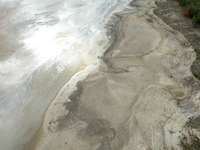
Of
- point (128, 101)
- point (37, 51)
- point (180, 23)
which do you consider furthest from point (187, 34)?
point (37, 51)

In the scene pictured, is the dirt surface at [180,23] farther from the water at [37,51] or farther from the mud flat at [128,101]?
the water at [37,51]

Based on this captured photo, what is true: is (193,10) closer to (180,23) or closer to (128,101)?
(180,23)

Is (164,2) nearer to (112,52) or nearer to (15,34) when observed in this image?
(112,52)

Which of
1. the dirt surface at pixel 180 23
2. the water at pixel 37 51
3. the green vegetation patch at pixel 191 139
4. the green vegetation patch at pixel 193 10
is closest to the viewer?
the green vegetation patch at pixel 191 139

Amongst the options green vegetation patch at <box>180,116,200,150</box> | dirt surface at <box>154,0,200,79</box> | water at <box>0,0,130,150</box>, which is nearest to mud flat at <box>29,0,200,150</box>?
green vegetation patch at <box>180,116,200,150</box>

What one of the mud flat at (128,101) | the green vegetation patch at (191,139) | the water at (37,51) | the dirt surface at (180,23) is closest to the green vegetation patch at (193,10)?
the dirt surface at (180,23)

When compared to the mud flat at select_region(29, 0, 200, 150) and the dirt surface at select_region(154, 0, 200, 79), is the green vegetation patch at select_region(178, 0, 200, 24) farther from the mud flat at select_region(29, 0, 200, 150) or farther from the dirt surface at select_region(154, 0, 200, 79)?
the mud flat at select_region(29, 0, 200, 150)

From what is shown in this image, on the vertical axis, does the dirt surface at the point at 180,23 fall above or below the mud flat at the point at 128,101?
above
